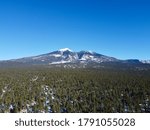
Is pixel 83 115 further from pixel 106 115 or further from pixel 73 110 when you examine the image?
pixel 73 110

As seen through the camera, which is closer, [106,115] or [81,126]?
[81,126]

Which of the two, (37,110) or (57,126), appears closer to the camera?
(57,126)

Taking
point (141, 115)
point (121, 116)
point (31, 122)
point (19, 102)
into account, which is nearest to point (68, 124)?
point (31, 122)

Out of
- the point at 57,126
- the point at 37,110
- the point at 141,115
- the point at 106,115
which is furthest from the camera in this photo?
the point at 37,110

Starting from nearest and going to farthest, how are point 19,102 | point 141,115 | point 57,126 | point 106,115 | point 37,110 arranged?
point 57,126 < point 106,115 < point 141,115 < point 37,110 < point 19,102

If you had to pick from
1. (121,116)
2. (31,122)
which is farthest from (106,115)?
(31,122)

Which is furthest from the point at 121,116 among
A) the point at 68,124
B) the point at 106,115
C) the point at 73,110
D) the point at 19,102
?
the point at 19,102

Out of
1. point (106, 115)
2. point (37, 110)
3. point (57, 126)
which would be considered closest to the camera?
point (57, 126)

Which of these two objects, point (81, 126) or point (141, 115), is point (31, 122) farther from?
point (141, 115)
